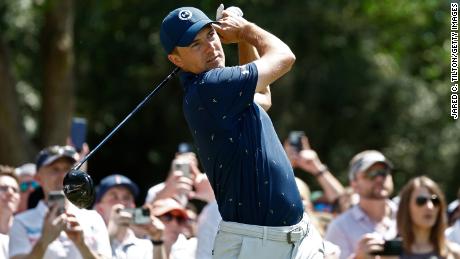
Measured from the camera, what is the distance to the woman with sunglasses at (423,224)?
26.9ft

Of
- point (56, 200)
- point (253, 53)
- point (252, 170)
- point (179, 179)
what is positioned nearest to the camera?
point (252, 170)

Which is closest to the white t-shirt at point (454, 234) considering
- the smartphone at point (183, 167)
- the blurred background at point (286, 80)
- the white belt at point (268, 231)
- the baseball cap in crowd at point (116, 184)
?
the smartphone at point (183, 167)

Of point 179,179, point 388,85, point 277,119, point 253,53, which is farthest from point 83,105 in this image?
point 253,53

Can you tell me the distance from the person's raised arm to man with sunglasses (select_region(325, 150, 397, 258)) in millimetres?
3214

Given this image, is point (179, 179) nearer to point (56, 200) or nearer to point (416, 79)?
point (56, 200)

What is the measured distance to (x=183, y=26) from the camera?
5590 millimetres

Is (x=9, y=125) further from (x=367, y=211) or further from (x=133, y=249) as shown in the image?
(x=133, y=249)

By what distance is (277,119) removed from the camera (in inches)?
792

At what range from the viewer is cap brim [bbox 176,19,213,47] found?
18.2 feet

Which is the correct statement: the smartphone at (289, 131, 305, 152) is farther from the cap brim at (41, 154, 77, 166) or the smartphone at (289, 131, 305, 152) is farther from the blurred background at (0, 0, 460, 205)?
the blurred background at (0, 0, 460, 205)

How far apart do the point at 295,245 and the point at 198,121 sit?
73 cm

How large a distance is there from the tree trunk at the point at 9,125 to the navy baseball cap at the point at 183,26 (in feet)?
30.7

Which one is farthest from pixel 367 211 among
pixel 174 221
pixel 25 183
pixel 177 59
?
pixel 177 59

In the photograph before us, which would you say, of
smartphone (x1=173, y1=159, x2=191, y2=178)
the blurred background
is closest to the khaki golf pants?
smartphone (x1=173, y1=159, x2=191, y2=178)
